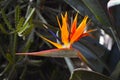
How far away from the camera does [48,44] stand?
135 centimetres

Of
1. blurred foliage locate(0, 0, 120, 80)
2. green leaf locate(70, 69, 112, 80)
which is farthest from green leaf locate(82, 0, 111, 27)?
green leaf locate(70, 69, 112, 80)

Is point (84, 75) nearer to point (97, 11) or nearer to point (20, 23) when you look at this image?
point (97, 11)

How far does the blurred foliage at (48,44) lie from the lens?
999 millimetres

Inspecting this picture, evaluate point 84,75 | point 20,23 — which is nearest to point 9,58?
point 20,23

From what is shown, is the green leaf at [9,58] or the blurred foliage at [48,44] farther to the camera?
the green leaf at [9,58]

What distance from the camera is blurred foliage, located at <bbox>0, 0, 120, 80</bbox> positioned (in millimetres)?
999

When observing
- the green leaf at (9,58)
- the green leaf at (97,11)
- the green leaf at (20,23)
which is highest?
the green leaf at (97,11)

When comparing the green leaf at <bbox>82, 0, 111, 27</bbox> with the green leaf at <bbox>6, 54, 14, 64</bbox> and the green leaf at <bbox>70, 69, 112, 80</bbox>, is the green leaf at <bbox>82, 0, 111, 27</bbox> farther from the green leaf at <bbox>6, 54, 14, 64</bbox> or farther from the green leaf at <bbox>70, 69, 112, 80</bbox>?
the green leaf at <bbox>6, 54, 14, 64</bbox>

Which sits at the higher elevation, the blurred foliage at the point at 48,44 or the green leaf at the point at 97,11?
the green leaf at the point at 97,11

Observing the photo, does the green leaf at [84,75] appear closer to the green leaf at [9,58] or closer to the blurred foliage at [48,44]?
the blurred foliage at [48,44]

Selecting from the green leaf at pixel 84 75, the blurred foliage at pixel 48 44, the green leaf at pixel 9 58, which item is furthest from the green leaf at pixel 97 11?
the green leaf at pixel 9 58

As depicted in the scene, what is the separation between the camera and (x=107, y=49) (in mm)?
1170

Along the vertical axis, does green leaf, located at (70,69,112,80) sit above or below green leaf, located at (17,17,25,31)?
below

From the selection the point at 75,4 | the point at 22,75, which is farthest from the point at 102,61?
the point at 22,75
